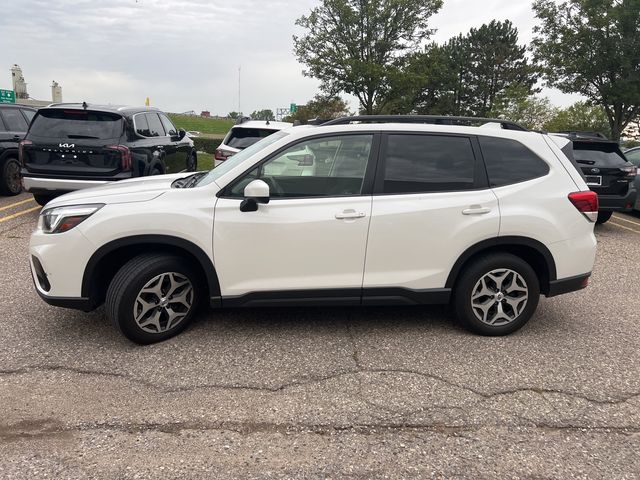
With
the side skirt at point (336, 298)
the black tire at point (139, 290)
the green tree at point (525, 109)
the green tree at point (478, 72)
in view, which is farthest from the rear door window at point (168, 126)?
the green tree at point (478, 72)

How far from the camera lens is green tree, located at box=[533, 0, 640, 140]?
16.8 m

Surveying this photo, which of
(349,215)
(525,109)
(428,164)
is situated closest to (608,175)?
(428,164)

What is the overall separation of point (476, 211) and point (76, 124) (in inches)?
233

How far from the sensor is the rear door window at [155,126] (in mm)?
8183

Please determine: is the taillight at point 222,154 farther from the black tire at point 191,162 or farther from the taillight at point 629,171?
the taillight at point 629,171

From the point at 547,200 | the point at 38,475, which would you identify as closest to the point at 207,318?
the point at 38,475

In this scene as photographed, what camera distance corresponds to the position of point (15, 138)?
904cm

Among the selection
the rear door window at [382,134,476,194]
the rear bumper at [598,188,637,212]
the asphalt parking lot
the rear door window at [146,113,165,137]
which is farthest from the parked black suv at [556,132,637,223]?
the rear door window at [146,113,165,137]

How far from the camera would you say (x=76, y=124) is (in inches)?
280

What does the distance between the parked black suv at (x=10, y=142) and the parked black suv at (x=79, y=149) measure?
2076 millimetres

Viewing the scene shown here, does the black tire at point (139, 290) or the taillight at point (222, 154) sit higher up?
the taillight at point (222, 154)

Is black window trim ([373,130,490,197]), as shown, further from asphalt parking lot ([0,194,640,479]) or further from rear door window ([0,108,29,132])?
rear door window ([0,108,29,132])

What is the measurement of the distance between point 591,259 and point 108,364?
3807 mm

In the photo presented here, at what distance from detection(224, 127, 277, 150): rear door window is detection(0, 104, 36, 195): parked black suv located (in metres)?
3.81
